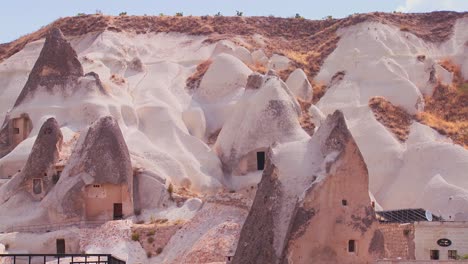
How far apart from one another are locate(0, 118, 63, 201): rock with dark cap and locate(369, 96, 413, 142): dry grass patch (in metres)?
22.6

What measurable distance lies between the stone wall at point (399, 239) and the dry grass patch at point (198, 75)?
1204 inches

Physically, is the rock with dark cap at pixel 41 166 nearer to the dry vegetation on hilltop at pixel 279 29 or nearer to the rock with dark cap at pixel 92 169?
the rock with dark cap at pixel 92 169

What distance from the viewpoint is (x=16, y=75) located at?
89375mm

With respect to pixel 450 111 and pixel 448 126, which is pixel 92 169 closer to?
pixel 448 126

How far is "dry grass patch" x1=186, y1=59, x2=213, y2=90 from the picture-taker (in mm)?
85250

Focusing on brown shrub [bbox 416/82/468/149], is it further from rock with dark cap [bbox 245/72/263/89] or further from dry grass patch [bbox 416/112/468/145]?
rock with dark cap [bbox 245/72/263/89]

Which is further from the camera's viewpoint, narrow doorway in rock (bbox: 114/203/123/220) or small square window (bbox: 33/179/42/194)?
small square window (bbox: 33/179/42/194)

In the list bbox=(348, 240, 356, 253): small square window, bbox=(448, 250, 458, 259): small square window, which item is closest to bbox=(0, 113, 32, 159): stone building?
bbox=(448, 250, 458, 259): small square window

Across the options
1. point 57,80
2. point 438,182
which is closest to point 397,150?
point 438,182

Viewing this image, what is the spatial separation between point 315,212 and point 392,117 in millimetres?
33567

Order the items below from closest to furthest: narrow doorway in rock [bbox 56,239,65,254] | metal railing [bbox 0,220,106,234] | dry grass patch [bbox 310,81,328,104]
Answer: narrow doorway in rock [bbox 56,239,65,254], metal railing [bbox 0,220,106,234], dry grass patch [bbox 310,81,328,104]

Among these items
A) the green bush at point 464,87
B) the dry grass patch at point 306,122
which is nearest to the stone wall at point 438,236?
the dry grass patch at point 306,122

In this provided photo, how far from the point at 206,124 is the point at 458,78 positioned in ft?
66.1

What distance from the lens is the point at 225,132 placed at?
2987 inches
